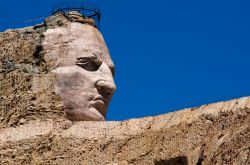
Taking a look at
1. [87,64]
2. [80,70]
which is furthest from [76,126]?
[87,64]

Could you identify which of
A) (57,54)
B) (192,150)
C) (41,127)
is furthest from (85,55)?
(192,150)

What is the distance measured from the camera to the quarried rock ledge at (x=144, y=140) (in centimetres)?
1781

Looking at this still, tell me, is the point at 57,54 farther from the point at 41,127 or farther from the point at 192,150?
the point at 192,150

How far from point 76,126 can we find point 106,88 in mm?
1693

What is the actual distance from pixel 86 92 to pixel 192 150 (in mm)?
3552

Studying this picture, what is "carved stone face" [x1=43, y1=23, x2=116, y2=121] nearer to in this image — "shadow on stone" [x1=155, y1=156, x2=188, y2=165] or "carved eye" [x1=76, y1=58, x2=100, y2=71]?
"carved eye" [x1=76, y1=58, x2=100, y2=71]

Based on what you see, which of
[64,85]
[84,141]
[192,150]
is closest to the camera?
[192,150]

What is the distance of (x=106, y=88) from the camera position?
21.6m

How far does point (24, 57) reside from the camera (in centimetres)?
2136

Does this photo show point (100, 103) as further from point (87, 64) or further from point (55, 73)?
point (55, 73)

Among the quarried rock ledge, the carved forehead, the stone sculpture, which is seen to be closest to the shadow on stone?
the quarried rock ledge

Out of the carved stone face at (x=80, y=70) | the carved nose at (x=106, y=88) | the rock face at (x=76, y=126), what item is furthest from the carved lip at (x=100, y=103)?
the rock face at (x=76, y=126)

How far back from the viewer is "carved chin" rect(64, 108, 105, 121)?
824 inches

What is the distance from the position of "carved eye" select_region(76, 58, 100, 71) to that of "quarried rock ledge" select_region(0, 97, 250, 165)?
1553 mm
